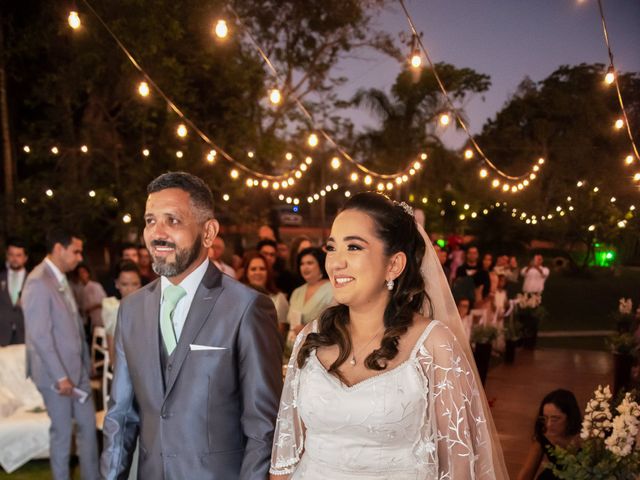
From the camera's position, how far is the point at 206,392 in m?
2.40

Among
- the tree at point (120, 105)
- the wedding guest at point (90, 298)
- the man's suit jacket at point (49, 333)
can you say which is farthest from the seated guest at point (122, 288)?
the tree at point (120, 105)

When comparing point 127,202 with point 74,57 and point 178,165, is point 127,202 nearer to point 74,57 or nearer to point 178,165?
Answer: point 178,165

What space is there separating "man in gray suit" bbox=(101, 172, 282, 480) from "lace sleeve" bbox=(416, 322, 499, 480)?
56 centimetres

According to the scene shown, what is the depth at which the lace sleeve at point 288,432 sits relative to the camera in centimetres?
240

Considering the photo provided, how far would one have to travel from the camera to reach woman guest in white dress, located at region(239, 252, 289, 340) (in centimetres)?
651

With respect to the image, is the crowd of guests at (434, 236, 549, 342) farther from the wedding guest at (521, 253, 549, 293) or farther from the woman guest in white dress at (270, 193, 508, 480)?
the woman guest in white dress at (270, 193, 508, 480)

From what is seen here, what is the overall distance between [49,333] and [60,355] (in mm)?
185

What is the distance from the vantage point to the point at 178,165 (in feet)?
43.7

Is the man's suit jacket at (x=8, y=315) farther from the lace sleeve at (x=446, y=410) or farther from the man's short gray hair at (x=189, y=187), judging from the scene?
the lace sleeve at (x=446, y=410)

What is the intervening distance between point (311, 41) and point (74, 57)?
6148 millimetres

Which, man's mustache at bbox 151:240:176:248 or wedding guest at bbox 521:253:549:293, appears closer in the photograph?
man's mustache at bbox 151:240:176:248

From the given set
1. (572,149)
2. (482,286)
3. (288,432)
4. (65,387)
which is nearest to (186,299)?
(288,432)

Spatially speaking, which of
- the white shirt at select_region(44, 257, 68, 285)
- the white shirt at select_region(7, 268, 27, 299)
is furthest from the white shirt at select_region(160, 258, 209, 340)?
the white shirt at select_region(7, 268, 27, 299)

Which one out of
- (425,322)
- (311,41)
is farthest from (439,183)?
(425,322)
